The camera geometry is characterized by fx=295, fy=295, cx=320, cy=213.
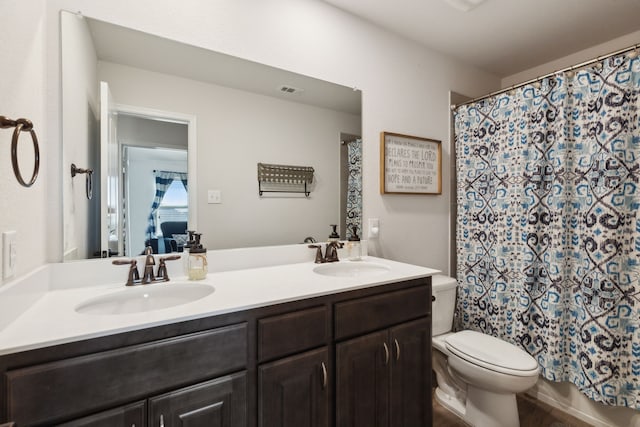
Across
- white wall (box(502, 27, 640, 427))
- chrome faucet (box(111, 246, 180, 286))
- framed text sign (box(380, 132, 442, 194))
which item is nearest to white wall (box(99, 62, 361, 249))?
chrome faucet (box(111, 246, 180, 286))

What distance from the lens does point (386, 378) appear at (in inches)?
50.7

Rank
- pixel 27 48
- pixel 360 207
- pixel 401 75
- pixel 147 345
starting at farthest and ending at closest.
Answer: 1. pixel 401 75
2. pixel 360 207
3. pixel 27 48
4. pixel 147 345

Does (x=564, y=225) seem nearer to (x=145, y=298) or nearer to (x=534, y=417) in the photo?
(x=534, y=417)

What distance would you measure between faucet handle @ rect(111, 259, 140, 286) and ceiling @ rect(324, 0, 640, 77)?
1.73 m

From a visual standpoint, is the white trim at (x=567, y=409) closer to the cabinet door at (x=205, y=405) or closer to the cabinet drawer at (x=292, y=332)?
the cabinet drawer at (x=292, y=332)

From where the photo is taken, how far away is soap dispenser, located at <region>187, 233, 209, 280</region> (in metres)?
1.25

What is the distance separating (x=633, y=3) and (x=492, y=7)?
0.81m

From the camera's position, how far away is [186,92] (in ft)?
4.51

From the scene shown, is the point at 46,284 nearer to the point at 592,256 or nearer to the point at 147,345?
the point at 147,345

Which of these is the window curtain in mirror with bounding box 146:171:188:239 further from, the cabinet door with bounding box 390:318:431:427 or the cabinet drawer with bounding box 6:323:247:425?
the cabinet door with bounding box 390:318:431:427

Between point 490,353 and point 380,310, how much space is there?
811 millimetres

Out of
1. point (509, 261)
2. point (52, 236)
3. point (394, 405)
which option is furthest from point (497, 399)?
point (52, 236)

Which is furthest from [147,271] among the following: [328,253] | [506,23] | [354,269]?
[506,23]

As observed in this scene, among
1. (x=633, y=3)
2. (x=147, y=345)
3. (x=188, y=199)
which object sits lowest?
(x=147, y=345)
